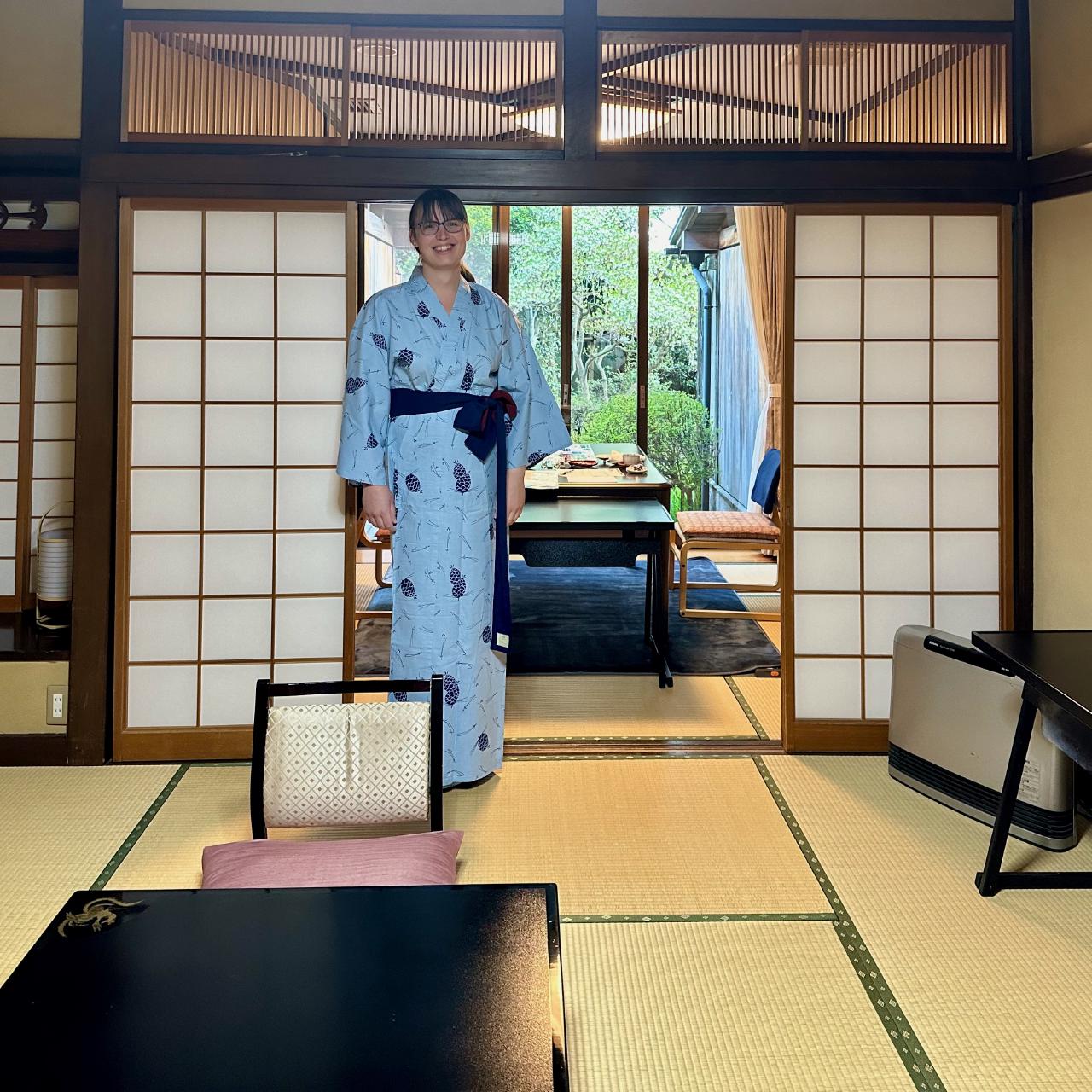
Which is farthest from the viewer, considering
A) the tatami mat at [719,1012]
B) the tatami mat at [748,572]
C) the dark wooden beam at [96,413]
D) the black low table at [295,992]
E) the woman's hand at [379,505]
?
the tatami mat at [748,572]

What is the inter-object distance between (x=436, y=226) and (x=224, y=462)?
1.13 m

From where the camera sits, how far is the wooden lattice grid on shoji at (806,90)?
362cm

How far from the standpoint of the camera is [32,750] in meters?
3.54

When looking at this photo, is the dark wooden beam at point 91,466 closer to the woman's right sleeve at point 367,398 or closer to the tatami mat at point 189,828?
the tatami mat at point 189,828

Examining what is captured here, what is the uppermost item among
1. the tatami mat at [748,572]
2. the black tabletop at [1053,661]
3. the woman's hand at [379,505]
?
the woman's hand at [379,505]

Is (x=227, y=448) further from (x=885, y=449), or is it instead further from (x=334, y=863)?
(x=885, y=449)

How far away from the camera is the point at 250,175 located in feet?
11.6

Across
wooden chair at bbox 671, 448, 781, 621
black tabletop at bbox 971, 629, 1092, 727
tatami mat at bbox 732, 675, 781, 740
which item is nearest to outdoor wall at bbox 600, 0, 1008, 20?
black tabletop at bbox 971, 629, 1092, 727

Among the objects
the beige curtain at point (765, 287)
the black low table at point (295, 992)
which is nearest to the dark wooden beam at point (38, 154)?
the black low table at point (295, 992)

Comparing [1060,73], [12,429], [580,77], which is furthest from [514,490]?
[1060,73]

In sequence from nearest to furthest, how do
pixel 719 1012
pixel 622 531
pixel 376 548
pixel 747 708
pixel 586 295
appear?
pixel 719 1012, pixel 747 708, pixel 622 531, pixel 376 548, pixel 586 295

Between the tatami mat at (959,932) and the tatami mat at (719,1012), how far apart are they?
0.13 m

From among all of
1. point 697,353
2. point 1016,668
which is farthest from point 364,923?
point 697,353

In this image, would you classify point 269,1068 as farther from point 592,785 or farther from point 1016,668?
point 592,785
